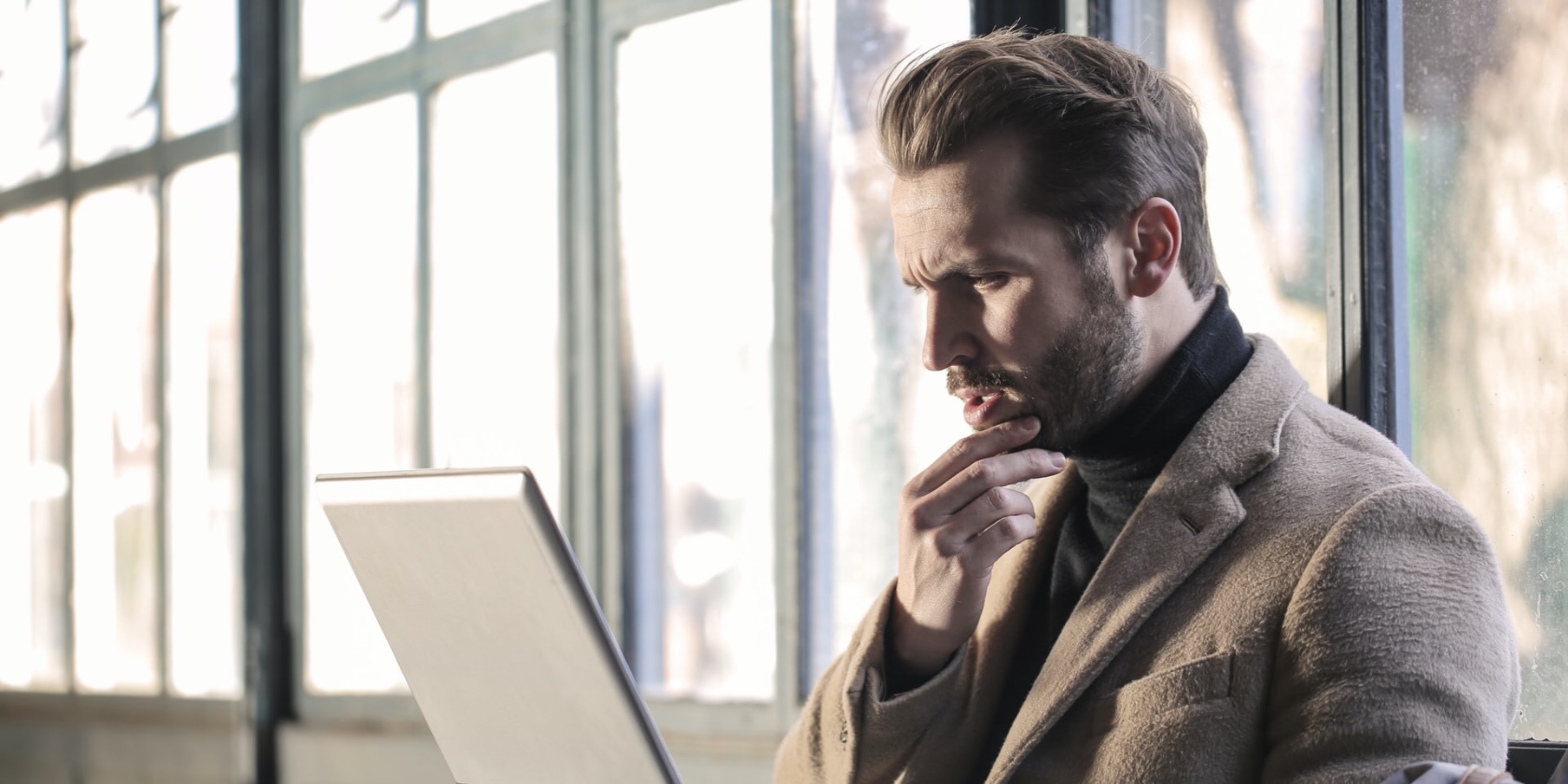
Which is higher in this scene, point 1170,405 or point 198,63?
point 198,63

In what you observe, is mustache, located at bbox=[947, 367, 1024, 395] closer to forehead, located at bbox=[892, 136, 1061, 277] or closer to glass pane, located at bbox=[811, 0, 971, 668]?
forehead, located at bbox=[892, 136, 1061, 277]

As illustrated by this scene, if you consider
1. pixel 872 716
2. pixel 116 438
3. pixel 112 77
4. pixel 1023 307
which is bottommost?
pixel 872 716

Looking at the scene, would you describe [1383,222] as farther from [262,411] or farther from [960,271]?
[262,411]

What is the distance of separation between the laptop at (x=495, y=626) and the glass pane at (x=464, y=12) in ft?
8.51

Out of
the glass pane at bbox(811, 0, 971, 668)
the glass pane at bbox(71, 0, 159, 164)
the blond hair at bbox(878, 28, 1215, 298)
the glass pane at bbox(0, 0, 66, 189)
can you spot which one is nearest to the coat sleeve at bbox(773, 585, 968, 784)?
the blond hair at bbox(878, 28, 1215, 298)

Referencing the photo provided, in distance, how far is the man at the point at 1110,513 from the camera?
4.46 feet

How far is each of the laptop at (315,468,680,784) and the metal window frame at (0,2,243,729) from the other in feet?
11.1

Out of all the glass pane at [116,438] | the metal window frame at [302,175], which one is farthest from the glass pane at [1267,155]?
the glass pane at [116,438]

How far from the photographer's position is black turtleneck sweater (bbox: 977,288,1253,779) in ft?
5.30

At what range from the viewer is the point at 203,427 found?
4781 mm

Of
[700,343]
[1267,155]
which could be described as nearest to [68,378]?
[700,343]

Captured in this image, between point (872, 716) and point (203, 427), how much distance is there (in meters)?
3.66

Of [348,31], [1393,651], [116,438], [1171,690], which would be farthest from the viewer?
[116,438]

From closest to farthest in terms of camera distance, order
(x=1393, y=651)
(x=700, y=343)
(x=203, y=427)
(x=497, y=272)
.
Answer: (x=1393, y=651) → (x=700, y=343) → (x=497, y=272) → (x=203, y=427)
